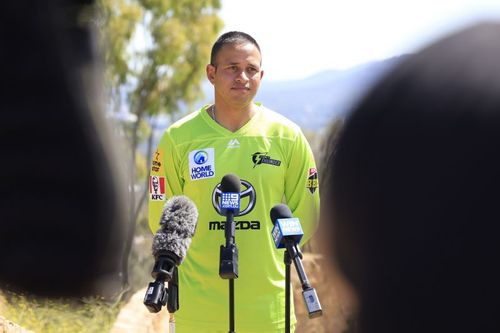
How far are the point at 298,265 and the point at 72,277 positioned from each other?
5.20 m

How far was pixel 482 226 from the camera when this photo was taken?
1.38 m

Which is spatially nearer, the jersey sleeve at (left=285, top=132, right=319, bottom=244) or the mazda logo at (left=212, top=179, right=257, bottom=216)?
the mazda logo at (left=212, top=179, right=257, bottom=216)

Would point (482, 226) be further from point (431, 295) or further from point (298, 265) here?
point (298, 265)

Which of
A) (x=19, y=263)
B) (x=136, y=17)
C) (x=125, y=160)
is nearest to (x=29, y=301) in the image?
(x=19, y=263)

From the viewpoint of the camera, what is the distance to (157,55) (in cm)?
1002

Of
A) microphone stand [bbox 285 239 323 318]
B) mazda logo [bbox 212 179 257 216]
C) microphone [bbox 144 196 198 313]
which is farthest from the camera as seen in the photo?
mazda logo [bbox 212 179 257 216]

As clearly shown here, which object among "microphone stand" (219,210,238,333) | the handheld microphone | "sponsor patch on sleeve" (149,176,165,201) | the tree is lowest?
"microphone stand" (219,210,238,333)

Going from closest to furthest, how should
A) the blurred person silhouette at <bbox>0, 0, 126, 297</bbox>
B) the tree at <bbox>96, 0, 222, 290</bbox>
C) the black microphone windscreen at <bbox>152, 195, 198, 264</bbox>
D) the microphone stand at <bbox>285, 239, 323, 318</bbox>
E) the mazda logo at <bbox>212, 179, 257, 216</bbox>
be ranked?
the microphone stand at <bbox>285, 239, 323, 318</bbox> → the black microphone windscreen at <bbox>152, 195, 198, 264</bbox> → the mazda logo at <bbox>212, 179, 257, 216</bbox> → the blurred person silhouette at <bbox>0, 0, 126, 297</bbox> → the tree at <bbox>96, 0, 222, 290</bbox>

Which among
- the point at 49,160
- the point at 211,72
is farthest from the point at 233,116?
the point at 49,160

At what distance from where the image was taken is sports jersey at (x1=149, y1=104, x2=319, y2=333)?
285 cm

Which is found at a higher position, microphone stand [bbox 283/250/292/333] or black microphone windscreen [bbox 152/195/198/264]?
black microphone windscreen [bbox 152/195/198/264]

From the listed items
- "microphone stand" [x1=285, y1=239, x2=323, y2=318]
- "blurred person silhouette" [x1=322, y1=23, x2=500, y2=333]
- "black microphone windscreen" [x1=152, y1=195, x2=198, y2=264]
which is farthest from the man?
"blurred person silhouette" [x1=322, y1=23, x2=500, y2=333]

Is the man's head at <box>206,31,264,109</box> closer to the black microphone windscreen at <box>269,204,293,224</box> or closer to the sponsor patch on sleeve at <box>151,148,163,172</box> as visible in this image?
the sponsor patch on sleeve at <box>151,148,163,172</box>

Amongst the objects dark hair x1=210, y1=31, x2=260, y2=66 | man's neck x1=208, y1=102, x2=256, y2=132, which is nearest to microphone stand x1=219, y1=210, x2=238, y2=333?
man's neck x1=208, y1=102, x2=256, y2=132
